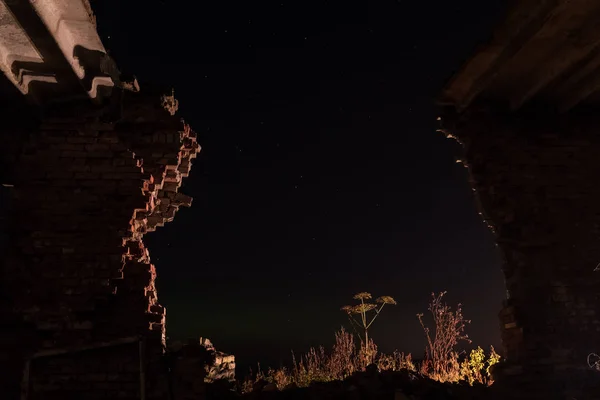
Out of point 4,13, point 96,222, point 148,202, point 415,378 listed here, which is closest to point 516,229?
point 415,378

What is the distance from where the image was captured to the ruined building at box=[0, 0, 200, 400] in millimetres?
4508

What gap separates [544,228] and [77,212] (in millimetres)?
4865

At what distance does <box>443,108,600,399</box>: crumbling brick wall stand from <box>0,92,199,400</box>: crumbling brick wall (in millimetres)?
3489

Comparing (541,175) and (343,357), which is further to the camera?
(343,357)

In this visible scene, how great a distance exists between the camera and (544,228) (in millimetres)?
5574

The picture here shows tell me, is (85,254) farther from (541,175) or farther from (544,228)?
(541,175)

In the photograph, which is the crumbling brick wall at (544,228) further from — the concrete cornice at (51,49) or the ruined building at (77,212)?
the concrete cornice at (51,49)

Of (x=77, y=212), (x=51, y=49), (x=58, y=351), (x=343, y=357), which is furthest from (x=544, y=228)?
(x=51, y=49)

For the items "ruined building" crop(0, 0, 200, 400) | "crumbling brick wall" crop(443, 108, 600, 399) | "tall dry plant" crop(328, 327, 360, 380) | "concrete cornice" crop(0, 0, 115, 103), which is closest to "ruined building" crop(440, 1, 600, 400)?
"crumbling brick wall" crop(443, 108, 600, 399)

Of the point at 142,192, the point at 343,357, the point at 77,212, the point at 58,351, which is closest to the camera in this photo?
the point at 58,351

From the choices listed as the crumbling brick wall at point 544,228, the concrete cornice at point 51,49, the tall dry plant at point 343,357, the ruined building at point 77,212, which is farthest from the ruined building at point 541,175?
the concrete cornice at point 51,49

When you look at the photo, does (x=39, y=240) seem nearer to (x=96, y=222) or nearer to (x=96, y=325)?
(x=96, y=222)

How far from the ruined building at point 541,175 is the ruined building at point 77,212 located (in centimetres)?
334

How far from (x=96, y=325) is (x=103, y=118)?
2052 mm
